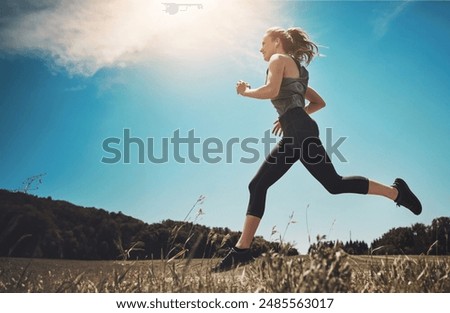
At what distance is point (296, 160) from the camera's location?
4770 mm

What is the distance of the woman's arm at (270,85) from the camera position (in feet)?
15.4

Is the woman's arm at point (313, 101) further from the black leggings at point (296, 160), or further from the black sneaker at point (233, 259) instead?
the black sneaker at point (233, 259)

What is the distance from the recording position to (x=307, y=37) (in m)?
5.20

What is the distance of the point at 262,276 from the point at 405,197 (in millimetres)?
2143

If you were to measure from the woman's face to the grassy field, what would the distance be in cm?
215

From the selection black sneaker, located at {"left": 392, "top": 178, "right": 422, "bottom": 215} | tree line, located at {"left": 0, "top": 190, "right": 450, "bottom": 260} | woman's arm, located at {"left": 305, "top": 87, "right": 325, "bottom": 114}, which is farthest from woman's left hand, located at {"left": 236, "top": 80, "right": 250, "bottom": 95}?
black sneaker, located at {"left": 392, "top": 178, "right": 422, "bottom": 215}

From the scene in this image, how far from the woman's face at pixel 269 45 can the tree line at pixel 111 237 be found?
183 cm

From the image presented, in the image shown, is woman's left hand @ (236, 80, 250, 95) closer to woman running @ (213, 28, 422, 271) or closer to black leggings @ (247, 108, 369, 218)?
woman running @ (213, 28, 422, 271)

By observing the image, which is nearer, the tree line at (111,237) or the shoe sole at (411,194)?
the tree line at (111,237)

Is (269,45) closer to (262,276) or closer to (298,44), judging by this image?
(298,44)

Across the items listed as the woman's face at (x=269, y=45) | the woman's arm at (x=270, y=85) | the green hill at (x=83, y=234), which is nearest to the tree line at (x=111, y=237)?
the green hill at (x=83, y=234)

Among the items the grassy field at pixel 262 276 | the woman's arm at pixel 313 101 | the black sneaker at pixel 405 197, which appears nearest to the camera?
the grassy field at pixel 262 276

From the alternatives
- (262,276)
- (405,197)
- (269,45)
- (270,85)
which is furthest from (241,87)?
(405,197)
